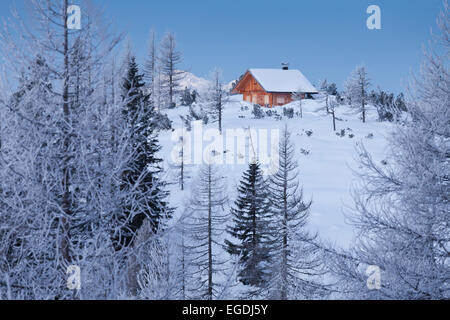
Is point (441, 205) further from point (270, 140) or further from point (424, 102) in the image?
point (270, 140)

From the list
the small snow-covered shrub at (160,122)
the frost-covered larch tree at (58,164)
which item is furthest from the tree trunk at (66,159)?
the small snow-covered shrub at (160,122)

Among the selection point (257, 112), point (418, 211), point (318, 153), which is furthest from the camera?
point (318, 153)

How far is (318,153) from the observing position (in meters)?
23.2

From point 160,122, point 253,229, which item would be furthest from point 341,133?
point 160,122

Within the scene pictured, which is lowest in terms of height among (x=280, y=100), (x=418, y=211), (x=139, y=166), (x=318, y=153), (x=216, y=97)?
(x=418, y=211)

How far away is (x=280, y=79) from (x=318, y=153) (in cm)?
980

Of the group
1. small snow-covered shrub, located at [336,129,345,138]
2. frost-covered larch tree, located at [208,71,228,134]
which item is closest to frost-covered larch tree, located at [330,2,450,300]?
frost-covered larch tree, located at [208,71,228,134]

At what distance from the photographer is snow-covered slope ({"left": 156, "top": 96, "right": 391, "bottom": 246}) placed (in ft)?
59.6

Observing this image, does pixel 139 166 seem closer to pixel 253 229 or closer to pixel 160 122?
pixel 160 122

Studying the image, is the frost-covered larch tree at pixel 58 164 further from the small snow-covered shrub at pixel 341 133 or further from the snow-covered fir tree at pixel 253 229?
the small snow-covered shrub at pixel 341 133

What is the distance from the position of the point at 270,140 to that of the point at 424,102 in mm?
13857

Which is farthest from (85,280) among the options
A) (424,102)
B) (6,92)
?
(424,102)

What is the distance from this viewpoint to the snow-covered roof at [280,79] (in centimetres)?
1483

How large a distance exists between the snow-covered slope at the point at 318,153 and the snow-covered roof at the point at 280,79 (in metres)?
1.97
